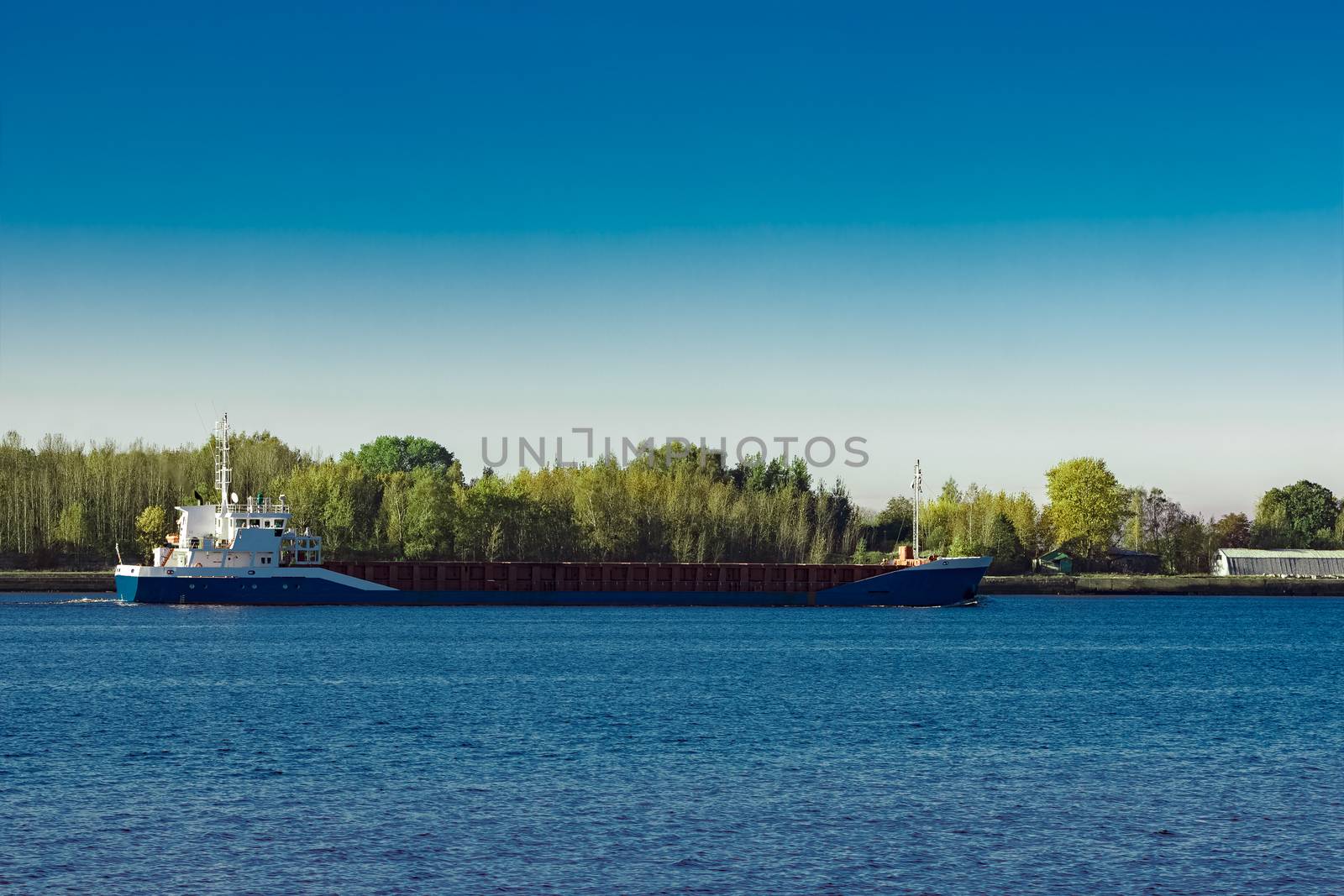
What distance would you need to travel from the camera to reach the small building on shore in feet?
448

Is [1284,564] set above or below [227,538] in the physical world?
below

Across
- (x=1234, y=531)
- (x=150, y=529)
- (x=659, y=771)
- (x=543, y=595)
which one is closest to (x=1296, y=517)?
(x=1234, y=531)

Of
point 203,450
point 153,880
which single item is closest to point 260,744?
point 153,880

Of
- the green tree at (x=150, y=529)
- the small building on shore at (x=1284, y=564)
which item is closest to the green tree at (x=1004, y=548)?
the small building on shore at (x=1284, y=564)

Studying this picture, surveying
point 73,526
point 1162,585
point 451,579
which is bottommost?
point 1162,585

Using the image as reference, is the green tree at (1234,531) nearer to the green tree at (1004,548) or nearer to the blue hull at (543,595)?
the green tree at (1004,548)

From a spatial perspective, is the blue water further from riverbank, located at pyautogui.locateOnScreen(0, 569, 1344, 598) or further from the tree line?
riverbank, located at pyautogui.locateOnScreen(0, 569, 1344, 598)

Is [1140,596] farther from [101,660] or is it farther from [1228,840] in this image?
[1228,840]

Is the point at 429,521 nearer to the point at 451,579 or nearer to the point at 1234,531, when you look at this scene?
the point at 451,579

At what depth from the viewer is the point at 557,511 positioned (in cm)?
11712

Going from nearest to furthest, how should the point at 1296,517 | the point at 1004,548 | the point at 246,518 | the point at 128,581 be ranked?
1. the point at 246,518
2. the point at 128,581
3. the point at 1004,548
4. the point at 1296,517

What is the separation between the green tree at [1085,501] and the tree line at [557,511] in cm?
16

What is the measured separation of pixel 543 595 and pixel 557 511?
26.9m

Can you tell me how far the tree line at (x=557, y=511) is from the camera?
110312mm
